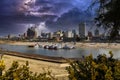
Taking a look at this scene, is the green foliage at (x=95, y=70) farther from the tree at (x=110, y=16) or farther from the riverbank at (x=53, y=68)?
the riverbank at (x=53, y=68)

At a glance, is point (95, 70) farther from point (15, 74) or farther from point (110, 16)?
point (110, 16)

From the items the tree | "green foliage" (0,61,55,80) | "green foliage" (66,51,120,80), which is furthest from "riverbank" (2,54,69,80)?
"green foliage" (0,61,55,80)

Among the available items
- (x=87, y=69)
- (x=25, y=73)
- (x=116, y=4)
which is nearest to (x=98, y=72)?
(x=87, y=69)

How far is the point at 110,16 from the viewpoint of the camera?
27.6 feet

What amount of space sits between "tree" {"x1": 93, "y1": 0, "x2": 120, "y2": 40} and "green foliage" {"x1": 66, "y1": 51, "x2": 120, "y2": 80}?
6.93 ft

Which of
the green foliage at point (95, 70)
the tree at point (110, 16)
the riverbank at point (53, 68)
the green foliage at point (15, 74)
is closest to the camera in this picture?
the green foliage at point (15, 74)

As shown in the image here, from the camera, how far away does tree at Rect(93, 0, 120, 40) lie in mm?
8109

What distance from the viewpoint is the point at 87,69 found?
6.02 m

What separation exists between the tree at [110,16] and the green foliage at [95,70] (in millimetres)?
2111

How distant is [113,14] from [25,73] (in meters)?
3.50

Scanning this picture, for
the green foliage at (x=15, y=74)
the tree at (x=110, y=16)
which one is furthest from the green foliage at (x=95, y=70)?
the tree at (x=110, y=16)

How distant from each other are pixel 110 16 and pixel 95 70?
289 cm

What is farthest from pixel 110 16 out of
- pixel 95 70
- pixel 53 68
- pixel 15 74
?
pixel 53 68

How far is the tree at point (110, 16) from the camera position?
811 cm
